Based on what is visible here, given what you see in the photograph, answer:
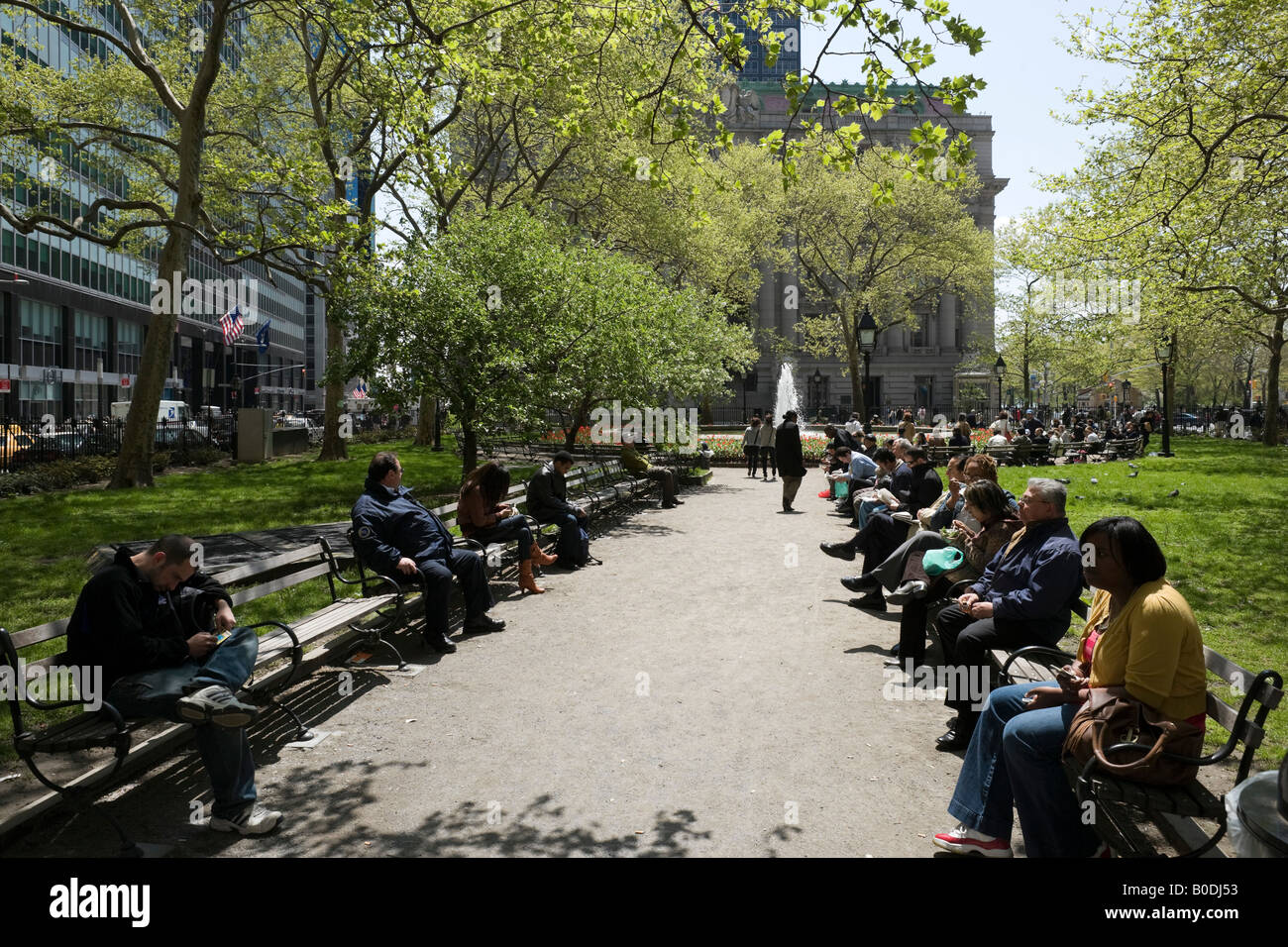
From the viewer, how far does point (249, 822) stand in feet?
14.0

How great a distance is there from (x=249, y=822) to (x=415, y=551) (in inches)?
150

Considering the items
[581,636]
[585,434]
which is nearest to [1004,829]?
[581,636]

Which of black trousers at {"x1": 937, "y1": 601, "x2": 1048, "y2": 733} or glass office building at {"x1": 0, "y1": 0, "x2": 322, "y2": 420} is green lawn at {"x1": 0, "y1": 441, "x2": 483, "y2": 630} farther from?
glass office building at {"x1": 0, "y1": 0, "x2": 322, "y2": 420}

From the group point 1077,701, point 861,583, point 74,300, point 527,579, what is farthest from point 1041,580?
point 74,300

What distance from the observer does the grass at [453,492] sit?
326 inches

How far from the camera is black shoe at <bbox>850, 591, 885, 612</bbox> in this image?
30.5 ft

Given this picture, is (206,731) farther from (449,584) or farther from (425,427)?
(425,427)

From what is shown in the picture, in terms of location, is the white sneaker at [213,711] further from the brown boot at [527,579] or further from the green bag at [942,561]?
the brown boot at [527,579]

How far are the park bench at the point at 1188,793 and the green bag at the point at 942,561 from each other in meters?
2.87

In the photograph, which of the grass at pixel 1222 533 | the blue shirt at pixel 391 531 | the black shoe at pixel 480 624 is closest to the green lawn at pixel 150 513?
the blue shirt at pixel 391 531

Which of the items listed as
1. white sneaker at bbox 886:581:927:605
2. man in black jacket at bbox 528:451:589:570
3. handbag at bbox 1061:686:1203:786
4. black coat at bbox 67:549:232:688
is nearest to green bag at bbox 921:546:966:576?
white sneaker at bbox 886:581:927:605

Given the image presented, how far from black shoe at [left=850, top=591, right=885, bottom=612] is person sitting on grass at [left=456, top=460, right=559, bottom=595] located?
136 inches

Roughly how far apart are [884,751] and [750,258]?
43.4 meters

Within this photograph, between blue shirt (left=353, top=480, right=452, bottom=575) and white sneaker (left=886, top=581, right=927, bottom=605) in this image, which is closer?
white sneaker (left=886, top=581, right=927, bottom=605)
